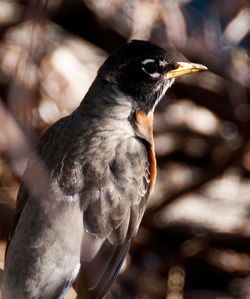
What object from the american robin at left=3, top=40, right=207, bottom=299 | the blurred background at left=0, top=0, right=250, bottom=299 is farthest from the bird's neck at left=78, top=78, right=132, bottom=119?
the blurred background at left=0, top=0, right=250, bottom=299

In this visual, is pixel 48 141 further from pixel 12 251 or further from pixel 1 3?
pixel 1 3

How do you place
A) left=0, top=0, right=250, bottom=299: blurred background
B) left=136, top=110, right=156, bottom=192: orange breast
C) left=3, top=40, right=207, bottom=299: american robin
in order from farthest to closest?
1. left=0, top=0, right=250, bottom=299: blurred background
2. left=136, top=110, right=156, bottom=192: orange breast
3. left=3, top=40, right=207, bottom=299: american robin

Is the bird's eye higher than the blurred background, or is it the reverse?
the bird's eye

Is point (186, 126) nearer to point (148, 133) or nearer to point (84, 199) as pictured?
point (148, 133)

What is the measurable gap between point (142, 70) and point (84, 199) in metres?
0.86

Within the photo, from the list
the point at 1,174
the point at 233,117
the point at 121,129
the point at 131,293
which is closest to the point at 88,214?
the point at 121,129

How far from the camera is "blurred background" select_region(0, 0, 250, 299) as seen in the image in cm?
509

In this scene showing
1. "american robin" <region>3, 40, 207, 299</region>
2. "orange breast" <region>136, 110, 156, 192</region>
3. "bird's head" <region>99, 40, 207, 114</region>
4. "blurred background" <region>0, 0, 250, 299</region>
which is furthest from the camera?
"blurred background" <region>0, 0, 250, 299</region>

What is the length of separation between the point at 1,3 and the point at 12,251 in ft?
10.5

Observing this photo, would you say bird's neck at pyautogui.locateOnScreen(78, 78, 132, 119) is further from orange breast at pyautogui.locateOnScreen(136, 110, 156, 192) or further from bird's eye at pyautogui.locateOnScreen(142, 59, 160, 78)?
bird's eye at pyautogui.locateOnScreen(142, 59, 160, 78)

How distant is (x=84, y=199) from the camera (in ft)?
9.11

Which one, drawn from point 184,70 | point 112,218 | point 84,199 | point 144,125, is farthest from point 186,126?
point 84,199

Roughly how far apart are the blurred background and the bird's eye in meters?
1.51

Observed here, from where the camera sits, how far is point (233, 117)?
533cm
